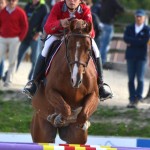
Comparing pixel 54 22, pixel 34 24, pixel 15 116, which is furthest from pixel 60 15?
pixel 34 24

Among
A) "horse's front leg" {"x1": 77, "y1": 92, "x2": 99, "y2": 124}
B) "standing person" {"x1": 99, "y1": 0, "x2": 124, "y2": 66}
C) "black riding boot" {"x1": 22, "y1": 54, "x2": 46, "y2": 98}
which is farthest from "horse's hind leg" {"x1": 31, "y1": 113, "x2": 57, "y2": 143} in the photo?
"standing person" {"x1": 99, "y1": 0, "x2": 124, "y2": 66}

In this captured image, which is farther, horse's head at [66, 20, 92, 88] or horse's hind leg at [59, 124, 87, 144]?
horse's hind leg at [59, 124, 87, 144]

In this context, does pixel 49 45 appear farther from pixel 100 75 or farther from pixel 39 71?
pixel 100 75

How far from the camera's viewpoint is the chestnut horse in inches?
427

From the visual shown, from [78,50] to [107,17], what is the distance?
8746 millimetres

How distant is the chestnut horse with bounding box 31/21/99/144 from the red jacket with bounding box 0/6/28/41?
17.6ft

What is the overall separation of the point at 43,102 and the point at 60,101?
0.73 metres

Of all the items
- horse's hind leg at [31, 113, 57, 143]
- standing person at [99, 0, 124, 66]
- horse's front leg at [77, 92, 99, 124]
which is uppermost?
horse's front leg at [77, 92, 99, 124]

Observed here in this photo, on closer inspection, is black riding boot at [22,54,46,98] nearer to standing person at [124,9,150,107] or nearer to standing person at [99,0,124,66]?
standing person at [124,9,150,107]

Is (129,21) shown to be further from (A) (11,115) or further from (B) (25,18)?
(A) (11,115)

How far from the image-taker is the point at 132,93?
16453 millimetres

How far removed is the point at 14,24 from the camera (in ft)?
56.5

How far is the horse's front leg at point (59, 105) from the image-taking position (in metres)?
11.1

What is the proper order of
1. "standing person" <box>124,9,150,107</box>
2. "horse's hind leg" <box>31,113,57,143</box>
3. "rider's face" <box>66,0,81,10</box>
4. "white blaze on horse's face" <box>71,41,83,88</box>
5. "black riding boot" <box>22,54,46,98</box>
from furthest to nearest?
"standing person" <box>124,9,150,107</box> < "horse's hind leg" <box>31,113,57,143</box> < "black riding boot" <box>22,54,46,98</box> < "rider's face" <box>66,0,81,10</box> < "white blaze on horse's face" <box>71,41,83,88</box>
